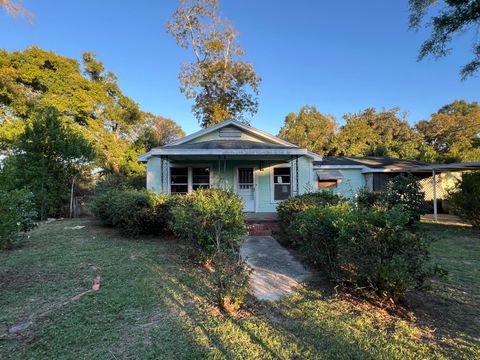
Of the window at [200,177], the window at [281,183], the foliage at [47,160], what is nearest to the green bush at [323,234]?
the window at [281,183]

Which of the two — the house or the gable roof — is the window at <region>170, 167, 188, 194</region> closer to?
the house

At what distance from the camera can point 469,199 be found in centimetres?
988

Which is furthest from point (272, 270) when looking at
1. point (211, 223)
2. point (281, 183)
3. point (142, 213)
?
point (281, 183)

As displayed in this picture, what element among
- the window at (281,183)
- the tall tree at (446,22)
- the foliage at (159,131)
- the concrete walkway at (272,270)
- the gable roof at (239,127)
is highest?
the foliage at (159,131)

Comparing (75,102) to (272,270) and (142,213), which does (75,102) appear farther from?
(272,270)

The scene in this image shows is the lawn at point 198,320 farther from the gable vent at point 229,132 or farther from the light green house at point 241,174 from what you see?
the gable vent at point 229,132

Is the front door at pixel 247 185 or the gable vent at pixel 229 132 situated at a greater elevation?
the gable vent at pixel 229 132

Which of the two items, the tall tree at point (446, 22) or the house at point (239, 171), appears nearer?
the tall tree at point (446, 22)

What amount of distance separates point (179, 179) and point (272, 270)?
8715 millimetres

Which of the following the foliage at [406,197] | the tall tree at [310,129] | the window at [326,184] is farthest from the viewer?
the tall tree at [310,129]

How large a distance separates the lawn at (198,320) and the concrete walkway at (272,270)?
309 mm

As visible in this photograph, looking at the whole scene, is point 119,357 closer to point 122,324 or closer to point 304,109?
point 122,324

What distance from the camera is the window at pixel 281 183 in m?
13.2

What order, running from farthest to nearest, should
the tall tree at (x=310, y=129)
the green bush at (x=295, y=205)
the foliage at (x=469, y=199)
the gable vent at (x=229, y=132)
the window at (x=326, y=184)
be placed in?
1. the tall tree at (x=310, y=129)
2. the window at (x=326, y=184)
3. the gable vent at (x=229, y=132)
4. the foliage at (x=469, y=199)
5. the green bush at (x=295, y=205)
